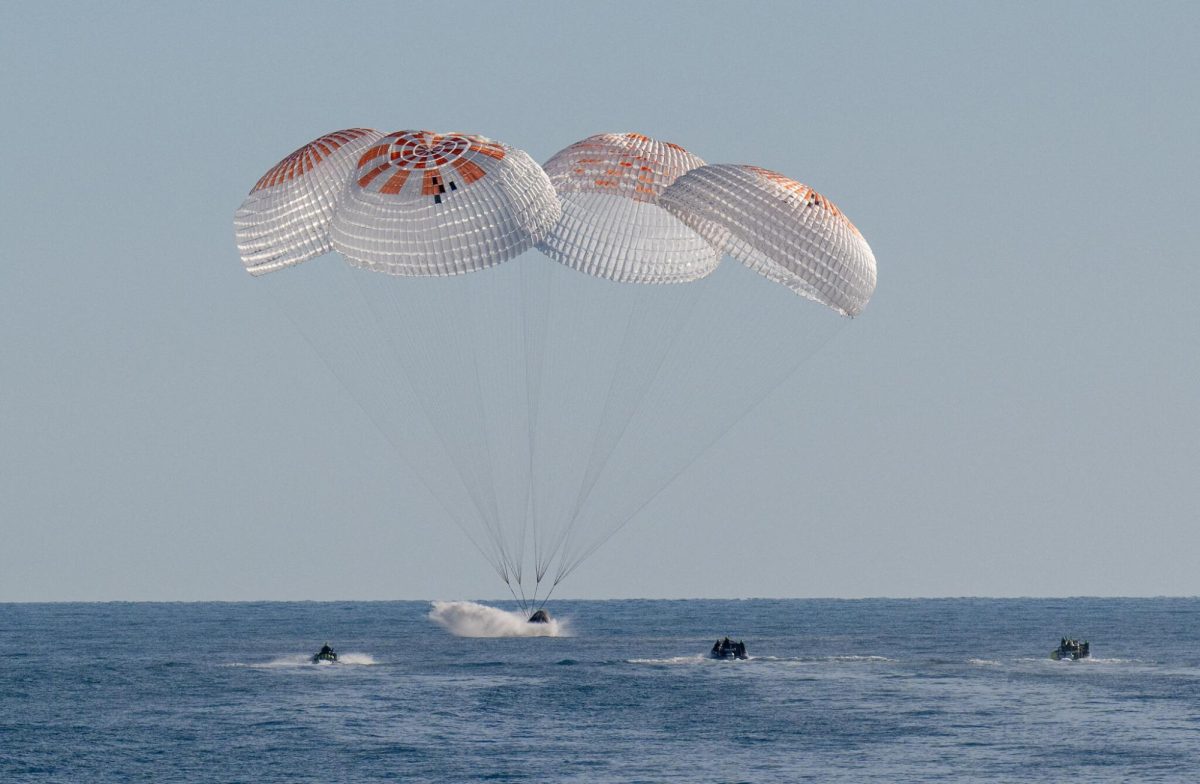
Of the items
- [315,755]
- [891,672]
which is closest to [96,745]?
[315,755]

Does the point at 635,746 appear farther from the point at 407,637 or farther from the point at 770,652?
the point at 407,637

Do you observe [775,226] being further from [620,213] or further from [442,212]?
[442,212]

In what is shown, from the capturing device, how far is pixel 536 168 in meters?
35.8

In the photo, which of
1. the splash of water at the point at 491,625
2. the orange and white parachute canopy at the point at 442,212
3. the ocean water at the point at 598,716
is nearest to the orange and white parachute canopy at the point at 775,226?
the orange and white parachute canopy at the point at 442,212

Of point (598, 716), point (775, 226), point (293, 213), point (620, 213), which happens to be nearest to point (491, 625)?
point (598, 716)

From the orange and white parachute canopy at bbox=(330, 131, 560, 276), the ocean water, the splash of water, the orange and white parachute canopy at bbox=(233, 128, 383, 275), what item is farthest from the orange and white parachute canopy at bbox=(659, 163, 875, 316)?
the splash of water

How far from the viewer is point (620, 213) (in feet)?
127

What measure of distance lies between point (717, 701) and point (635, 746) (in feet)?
31.2

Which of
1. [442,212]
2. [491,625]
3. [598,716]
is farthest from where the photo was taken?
[491,625]

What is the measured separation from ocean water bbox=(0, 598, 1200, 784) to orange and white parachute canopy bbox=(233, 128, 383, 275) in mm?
11440

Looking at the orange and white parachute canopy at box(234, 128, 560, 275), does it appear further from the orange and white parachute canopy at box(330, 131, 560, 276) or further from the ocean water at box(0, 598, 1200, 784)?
the ocean water at box(0, 598, 1200, 784)

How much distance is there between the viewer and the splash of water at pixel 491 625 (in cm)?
8938

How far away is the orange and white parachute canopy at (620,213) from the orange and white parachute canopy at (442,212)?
200cm

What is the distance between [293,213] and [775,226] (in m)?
10.1
